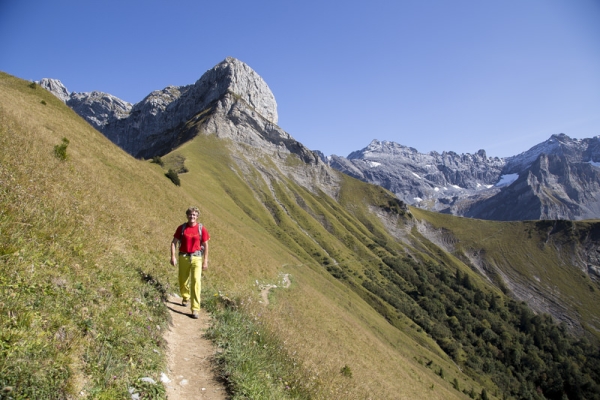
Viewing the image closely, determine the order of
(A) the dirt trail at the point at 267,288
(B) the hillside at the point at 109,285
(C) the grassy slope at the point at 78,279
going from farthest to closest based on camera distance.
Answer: (A) the dirt trail at the point at 267,288
(B) the hillside at the point at 109,285
(C) the grassy slope at the point at 78,279

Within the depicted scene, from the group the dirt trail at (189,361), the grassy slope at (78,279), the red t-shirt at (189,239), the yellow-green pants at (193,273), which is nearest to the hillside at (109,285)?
the grassy slope at (78,279)

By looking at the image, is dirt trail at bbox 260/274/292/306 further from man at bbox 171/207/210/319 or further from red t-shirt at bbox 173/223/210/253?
red t-shirt at bbox 173/223/210/253

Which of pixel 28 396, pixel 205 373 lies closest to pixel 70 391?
pixel 28 396

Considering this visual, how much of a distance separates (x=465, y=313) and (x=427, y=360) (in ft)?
230

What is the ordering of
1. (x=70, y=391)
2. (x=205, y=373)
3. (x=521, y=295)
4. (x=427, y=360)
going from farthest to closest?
(x=521, y=295)
(x=427, y=360)
(x=205, y=373)
(x=70, y=391)

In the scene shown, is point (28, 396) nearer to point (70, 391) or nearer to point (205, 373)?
point (70, 391)

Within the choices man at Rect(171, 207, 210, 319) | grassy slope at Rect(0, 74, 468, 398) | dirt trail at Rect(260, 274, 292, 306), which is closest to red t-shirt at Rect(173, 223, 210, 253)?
man at Rect(171, 207, 210, 319)

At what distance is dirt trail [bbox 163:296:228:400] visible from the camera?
7031 millimetres

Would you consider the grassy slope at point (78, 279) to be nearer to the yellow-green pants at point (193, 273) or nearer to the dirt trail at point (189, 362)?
the dirt trail at point (189, 362)

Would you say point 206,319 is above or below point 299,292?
above

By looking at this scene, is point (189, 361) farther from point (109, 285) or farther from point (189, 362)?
point (109, 285)

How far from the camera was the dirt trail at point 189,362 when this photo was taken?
7.03 meters

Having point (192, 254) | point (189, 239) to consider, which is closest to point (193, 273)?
point (192, 254)

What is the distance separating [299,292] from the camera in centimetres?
3369
